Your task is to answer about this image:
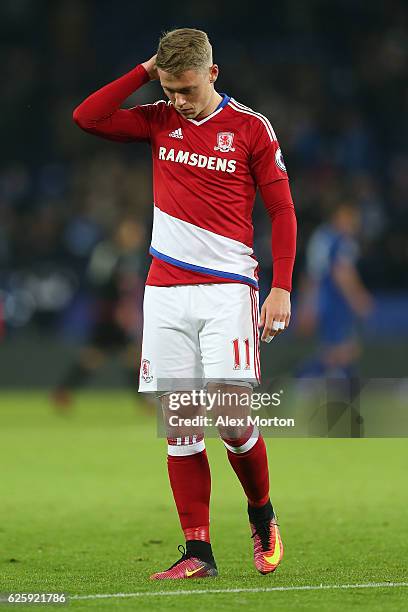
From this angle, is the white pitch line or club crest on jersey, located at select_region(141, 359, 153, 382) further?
club crest on jersey, located at select_region(141, 359, 153, 382)

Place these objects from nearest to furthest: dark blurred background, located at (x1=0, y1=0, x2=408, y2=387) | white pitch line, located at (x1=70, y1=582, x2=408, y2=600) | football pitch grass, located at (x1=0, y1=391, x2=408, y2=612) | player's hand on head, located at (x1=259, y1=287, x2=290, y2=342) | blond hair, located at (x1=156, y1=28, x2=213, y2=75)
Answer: white pitch line, located at (x1=70, y1=582, x2=408, y2=600) < football pitch grass, located at (x1=0, y1=391, x2=408, y2=612) < blond hair, located at (x1=156, y1=28, x2=213, y2=75) < player's hand on head, located at (x1=259, y1=287, x2=290, y2=342) < dark blurred background, located at (x1=0, y1=0, x2=408, y2=387)

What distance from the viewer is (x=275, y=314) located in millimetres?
6043

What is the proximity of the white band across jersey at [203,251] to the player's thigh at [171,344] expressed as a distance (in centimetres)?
14

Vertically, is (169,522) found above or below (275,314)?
below

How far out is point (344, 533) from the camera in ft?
25.6

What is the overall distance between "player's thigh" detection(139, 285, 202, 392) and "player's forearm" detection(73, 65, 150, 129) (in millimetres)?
862

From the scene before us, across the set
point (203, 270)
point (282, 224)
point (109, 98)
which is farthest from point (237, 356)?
point (109, 98)

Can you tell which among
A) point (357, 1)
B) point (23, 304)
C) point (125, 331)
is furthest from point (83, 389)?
point (357, 1)

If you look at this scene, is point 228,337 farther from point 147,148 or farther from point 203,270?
point 147,148

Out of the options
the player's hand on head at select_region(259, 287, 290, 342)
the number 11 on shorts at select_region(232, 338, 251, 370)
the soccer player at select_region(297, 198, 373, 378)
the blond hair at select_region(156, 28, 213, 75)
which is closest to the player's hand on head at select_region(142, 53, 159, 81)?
the blond hair at select_region(156, 28, 213, 75)

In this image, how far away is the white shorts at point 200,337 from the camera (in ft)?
20.0

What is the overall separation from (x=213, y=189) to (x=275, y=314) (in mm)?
650

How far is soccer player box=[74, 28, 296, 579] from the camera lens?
6133 millimetres

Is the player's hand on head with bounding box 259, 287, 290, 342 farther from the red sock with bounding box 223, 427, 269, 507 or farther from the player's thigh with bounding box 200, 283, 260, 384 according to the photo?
the red sock with bounding box 223, 427, 269, 507
